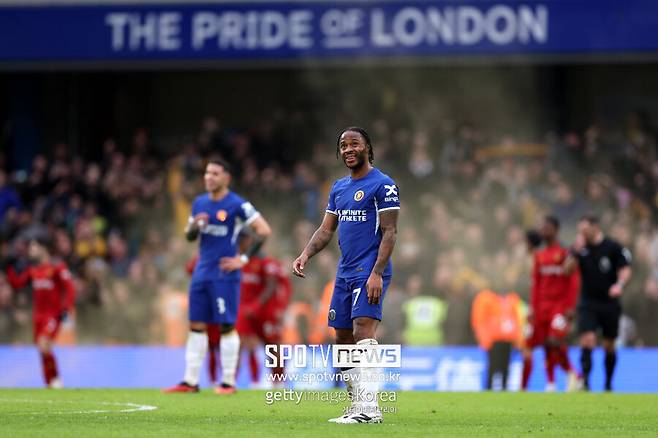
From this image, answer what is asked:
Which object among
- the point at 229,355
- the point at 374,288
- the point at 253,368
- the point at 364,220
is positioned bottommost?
the point at 253,368

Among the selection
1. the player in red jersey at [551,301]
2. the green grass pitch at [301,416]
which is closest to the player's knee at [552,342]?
the player in red jersey at [551,301]

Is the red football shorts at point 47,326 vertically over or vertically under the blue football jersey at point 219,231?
under

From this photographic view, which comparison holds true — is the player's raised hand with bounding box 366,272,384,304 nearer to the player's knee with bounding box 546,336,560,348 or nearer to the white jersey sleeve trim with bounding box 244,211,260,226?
the white jersey sleeve trim with bounding box 244,211,260,226

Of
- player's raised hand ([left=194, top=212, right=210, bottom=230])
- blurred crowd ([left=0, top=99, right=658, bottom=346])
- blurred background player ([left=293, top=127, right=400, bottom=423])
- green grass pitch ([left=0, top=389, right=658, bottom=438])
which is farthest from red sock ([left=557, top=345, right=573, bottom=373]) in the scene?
blurred background player ([left=293, top=127, right=400, bottom=423])

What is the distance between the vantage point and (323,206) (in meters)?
25.2

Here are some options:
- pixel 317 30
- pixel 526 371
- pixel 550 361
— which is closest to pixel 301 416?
pixel 550 361

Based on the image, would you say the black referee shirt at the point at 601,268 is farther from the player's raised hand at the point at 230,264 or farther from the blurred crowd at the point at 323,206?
the player's raised hand at the point at 230,264

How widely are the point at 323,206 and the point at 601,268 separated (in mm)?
8631

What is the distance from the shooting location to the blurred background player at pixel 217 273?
1434cm

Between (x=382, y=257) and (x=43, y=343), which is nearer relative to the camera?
(x=382, y=257)

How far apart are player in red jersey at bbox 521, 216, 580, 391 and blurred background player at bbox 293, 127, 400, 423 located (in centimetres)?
814

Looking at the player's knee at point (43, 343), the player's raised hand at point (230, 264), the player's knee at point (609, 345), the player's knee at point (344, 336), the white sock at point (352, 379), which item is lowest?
the white sock at point (352, 379)

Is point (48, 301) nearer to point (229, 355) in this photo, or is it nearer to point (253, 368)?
point (253, 368)

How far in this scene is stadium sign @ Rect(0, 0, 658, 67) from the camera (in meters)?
23.7
